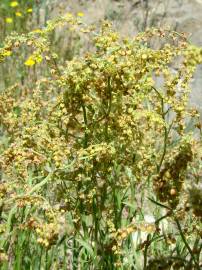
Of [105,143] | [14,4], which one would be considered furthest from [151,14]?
[105,143]

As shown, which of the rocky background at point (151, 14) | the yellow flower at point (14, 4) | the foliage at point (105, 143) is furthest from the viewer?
the yellow flower at point (14, 4)

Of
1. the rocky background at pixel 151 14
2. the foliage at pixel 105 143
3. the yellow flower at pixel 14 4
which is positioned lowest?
the foliage at pixel 105 143

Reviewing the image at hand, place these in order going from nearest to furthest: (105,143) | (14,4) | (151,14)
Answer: (105,143) → (151,14) → (14,4)

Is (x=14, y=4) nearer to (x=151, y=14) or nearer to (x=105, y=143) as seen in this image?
(x=151, y=14)

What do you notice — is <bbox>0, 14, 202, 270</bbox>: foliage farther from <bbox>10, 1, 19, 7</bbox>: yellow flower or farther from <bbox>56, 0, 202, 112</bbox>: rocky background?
<bbox>10, 1, 19, 7</bbox>: yellow flower

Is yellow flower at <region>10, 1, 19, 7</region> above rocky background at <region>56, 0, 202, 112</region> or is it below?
above

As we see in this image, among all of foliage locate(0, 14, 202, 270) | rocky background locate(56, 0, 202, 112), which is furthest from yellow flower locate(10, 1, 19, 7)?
foliage locate(0, 14, 202, 270)

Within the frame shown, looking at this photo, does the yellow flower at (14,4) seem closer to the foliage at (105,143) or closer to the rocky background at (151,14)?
the rocky background at (151,14)

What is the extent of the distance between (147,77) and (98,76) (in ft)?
0.51

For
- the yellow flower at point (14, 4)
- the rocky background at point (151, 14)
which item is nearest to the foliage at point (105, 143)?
the rocky background at point (151, 14)

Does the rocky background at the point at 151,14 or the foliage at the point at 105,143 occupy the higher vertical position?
the rocky background at the point at 151,14

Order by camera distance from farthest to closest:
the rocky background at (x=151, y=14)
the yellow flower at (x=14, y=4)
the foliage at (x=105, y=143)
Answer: the yellow flower at (x=14, y=4) → the rocky background at (x=151, y=14) → the foliage at (x=105, y=143)

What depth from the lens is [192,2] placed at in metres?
4.65

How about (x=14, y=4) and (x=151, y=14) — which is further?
(x=14, y=4)
